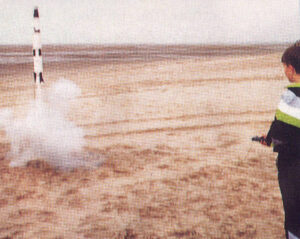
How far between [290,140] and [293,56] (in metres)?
0.51

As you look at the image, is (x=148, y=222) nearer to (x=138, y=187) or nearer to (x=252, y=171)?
(x=138, y=187)

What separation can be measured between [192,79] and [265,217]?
9.31 meters

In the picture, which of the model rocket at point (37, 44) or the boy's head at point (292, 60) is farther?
the model rocket at point (37, 44)

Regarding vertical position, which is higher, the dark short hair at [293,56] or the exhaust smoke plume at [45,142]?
the dark short hair at [293,56]

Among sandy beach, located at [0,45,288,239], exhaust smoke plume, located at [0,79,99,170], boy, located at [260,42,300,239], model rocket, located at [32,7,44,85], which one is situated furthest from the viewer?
exhaust smoke plume, located at [0,79,99,170]

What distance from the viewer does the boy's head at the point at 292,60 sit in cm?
208

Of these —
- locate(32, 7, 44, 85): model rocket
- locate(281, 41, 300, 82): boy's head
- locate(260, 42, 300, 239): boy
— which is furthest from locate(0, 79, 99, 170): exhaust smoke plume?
locate(281, 41, 300, 82): boy's head

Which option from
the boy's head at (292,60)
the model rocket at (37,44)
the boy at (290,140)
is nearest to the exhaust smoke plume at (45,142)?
the model rocket at (37,44)

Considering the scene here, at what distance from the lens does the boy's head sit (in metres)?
2.08

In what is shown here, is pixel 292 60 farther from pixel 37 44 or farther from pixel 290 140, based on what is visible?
pixel 37 44

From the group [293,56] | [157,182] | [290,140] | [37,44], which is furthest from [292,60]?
[37,44]

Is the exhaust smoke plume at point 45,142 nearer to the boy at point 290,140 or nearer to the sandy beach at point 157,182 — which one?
the sandy beach at point 157,182

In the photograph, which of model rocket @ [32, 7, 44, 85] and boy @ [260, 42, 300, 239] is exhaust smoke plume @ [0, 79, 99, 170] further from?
boy @ [260, 42, 300, 239]

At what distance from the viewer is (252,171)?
4.86 metres
